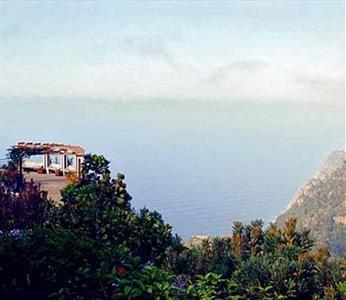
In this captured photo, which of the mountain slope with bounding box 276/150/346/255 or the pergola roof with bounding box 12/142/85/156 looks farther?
the mountain slope with bounding box 276/150/346/255

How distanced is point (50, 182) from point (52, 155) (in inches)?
56.6

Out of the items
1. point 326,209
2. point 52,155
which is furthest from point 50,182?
point 326,209

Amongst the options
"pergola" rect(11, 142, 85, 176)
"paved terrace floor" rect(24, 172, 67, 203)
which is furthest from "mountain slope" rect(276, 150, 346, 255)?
"paved terrace floor" rect(24, 172, 67, 203)

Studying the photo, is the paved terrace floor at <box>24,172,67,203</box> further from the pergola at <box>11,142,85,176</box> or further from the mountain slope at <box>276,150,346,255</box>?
the mountain slope at <box>276,150,346,255</box>

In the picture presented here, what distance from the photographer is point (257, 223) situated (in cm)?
624

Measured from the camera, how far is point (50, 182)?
12.4 m

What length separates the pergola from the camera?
13086mm

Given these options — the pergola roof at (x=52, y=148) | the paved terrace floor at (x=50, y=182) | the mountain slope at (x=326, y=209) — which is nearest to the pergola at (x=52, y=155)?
the pergola roof at (x=52, y=148)

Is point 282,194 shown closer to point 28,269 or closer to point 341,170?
point 341,170

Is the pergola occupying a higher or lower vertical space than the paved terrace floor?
higher

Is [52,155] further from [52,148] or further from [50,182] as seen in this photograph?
[50,182]

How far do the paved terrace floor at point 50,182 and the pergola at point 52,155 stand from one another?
22 cm

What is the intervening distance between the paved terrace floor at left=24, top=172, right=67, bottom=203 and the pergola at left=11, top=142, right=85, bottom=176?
0.73 ft

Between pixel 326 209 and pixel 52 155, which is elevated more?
pixel 52 155
